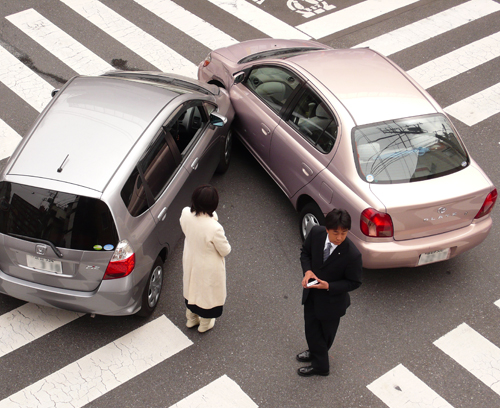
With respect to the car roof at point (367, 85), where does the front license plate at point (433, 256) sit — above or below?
below

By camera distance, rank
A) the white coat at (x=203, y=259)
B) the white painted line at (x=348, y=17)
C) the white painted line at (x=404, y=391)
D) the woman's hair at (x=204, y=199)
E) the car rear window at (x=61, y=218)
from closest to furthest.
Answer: the woman's hair at (x=204, y=199) < the white coat at (x=203, y=259) < the car rear window at (x=61, y=218) < the white painted line at (x=404, y=391) < the white painted line at (x=348, y=17)

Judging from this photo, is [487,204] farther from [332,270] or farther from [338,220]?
[338,220]

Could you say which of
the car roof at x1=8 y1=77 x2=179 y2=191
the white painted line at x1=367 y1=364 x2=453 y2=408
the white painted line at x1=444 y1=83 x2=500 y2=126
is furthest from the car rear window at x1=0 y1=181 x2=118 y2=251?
the white painted line at x1=444 y1=83 x2=500 y2=126

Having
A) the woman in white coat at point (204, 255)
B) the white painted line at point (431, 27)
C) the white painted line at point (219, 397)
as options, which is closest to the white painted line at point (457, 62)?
the white painted line at point (431, 27)

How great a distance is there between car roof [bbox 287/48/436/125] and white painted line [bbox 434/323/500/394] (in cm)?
225

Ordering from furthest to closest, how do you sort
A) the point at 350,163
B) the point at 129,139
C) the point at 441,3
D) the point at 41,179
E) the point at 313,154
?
the point at 441,3 → the point at 313,154 → the point at 350,163 → the point at 129,139 → the point at 41,179

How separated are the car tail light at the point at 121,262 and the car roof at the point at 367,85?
2611 mm

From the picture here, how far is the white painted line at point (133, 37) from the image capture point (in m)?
9.41

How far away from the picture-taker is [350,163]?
18.6 ft

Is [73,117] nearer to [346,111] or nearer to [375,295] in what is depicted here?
[346,111]

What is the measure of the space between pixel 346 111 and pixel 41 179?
3030mm

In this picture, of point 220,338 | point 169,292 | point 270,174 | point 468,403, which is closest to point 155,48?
point 270,174

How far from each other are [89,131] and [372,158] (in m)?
2.72

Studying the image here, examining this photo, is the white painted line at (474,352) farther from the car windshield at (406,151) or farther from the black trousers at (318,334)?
the car windshield at (406,151)
